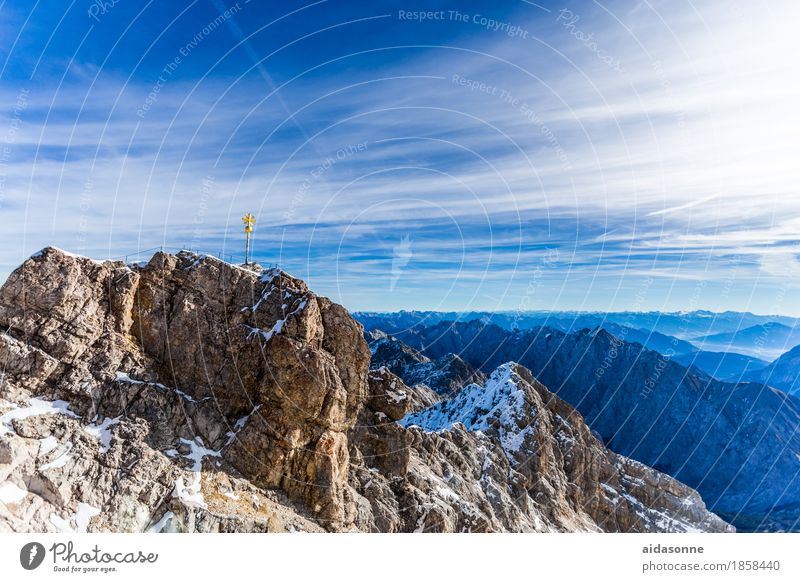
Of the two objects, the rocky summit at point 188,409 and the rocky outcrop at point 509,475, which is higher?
the rocky summit at point 188,409

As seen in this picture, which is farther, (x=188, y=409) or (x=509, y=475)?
(x=509, y=475)

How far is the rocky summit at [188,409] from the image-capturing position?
36750mm

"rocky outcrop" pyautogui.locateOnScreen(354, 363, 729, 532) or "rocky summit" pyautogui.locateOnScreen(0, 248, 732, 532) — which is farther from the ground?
"rocky summit" pyautogui.locateOnScreen(0, 248, 732, 532)

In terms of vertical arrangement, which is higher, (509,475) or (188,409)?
(188,409)

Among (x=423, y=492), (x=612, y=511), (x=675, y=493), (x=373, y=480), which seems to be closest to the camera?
(x=373, y=480)

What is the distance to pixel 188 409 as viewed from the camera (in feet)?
148

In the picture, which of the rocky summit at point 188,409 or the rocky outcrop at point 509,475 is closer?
the rocky summit at point 188,409

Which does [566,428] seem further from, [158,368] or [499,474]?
[158,368]

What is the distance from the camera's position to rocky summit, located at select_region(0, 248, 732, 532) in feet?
121

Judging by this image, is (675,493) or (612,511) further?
(675,493)

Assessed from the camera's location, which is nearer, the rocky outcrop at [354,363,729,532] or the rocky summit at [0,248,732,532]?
the rocky summit at [0,248,732,532]

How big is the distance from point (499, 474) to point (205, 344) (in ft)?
224
